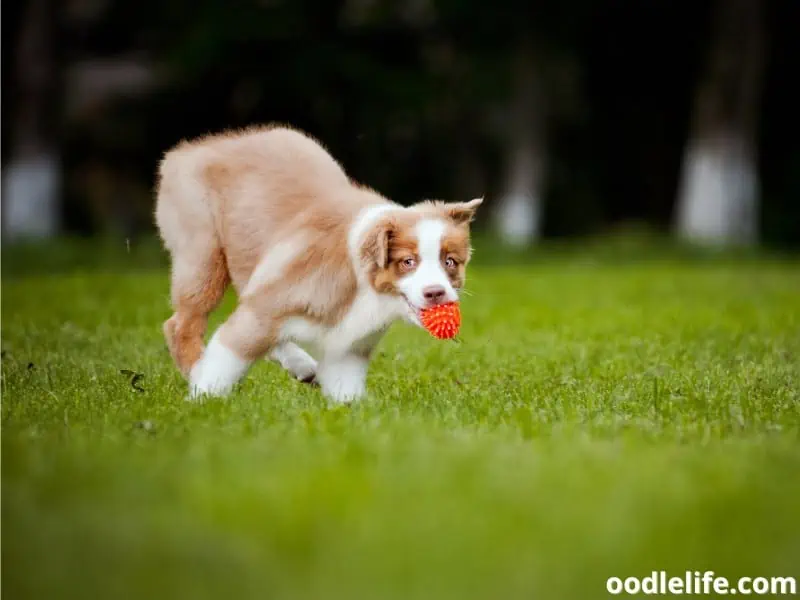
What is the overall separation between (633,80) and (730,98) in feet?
21.0

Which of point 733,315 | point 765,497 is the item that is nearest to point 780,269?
point 733,315

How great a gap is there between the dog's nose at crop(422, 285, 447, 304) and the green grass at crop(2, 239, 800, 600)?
0.56 metres

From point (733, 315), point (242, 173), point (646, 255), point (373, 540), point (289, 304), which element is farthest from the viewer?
point (646, 255)

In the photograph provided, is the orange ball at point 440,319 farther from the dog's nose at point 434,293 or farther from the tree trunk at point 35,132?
the tree trunk at point 35,132

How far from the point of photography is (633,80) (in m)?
29.0

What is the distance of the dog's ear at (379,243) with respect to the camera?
20.0 ft

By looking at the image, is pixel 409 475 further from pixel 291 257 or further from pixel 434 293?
pixel 291 257

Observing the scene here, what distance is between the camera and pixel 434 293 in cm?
596

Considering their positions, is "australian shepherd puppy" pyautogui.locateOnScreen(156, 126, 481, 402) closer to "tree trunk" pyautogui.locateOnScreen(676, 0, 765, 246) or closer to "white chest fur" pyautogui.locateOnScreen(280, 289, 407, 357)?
"white chest fur" pyautogui.locateOnScreen(280, 289, 407, 357)

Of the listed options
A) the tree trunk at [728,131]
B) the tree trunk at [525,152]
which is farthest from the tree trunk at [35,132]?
the tree trunk at [728,131]

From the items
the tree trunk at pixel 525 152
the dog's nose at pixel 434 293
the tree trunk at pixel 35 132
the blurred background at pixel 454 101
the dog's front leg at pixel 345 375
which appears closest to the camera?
the dog's nose at pixel 434 293

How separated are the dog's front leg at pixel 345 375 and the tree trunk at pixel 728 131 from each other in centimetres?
1613

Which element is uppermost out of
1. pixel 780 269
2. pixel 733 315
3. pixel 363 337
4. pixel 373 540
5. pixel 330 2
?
pixel 330 2

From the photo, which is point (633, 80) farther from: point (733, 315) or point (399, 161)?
point (733, 315)
